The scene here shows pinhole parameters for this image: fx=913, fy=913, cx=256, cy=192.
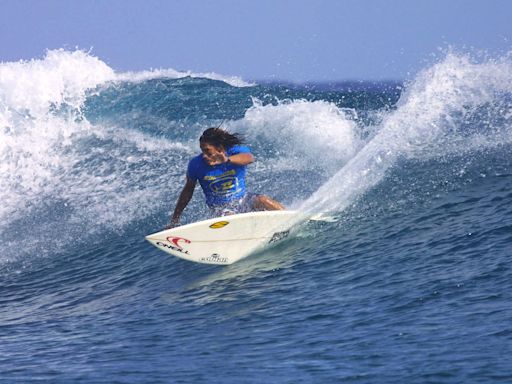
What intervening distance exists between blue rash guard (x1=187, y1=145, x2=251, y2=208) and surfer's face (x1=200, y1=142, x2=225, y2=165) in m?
0.12

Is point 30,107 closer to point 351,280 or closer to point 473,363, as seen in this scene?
point 351,280

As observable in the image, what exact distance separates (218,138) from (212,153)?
0.62 feet

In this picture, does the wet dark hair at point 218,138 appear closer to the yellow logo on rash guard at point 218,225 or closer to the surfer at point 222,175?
the surfer at point 222,175

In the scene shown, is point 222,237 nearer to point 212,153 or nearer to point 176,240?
point 176,240

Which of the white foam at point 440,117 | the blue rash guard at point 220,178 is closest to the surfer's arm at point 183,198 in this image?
the blue rash guard at point 220,178

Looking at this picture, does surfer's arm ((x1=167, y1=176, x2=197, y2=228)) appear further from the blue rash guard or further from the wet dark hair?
the wet dark hair

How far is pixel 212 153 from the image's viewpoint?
10.6 metres

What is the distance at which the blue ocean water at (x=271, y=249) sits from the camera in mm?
7195

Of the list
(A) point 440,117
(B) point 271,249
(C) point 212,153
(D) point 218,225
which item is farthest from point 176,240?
(A) point 440,117

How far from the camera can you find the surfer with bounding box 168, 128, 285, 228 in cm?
1059

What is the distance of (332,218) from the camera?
466 inches

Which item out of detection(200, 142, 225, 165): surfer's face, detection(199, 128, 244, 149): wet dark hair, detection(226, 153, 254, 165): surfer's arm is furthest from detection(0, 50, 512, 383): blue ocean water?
detection(199, 128, 244, 149): wet dark hair

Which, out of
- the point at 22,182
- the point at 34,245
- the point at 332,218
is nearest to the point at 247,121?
the point at 22,182

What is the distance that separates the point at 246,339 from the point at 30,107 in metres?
15.1
